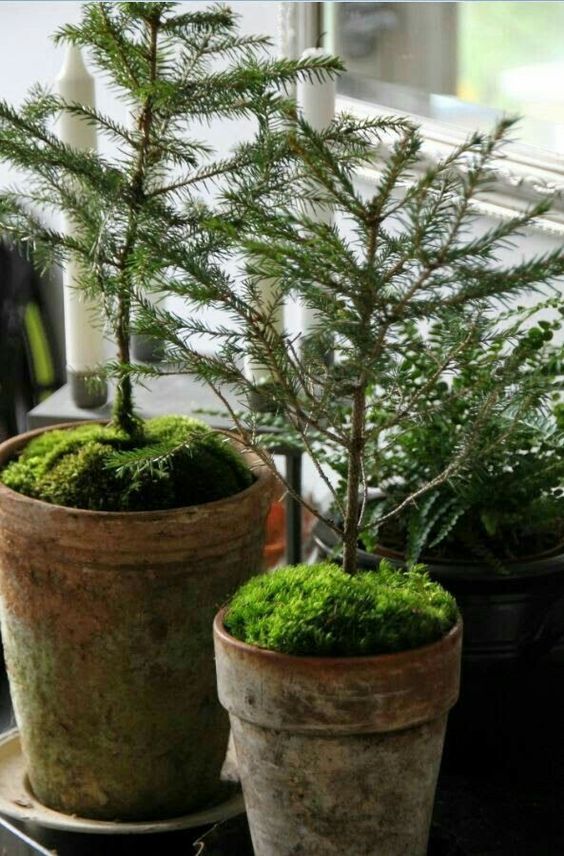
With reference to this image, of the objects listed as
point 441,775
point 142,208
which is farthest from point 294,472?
point 142,208

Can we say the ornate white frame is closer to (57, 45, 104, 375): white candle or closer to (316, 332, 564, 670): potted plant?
(316, 332, 564, 670): potted plant

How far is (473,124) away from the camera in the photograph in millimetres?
1608

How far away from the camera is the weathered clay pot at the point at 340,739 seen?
935mm

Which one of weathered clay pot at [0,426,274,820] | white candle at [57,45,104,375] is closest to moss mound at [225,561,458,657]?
weathered clay pot at [0,426,274,820]

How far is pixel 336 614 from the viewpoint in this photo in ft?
3.16

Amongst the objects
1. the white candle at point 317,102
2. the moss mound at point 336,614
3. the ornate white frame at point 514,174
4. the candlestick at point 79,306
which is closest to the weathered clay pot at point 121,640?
the moss mound at point 336,614

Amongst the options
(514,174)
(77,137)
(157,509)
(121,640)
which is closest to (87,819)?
(121,640)

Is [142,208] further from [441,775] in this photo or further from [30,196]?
[441,775]

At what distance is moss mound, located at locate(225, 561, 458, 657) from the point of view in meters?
0.95

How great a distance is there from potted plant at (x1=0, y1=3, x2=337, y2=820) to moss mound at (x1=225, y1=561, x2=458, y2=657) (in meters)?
0.12

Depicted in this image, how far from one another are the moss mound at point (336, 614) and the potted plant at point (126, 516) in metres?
0.12

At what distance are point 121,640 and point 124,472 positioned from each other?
156mm

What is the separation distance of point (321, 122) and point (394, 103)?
354mm

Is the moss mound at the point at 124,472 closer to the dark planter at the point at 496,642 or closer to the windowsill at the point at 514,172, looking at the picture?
the dark planter at the point at 496,642
